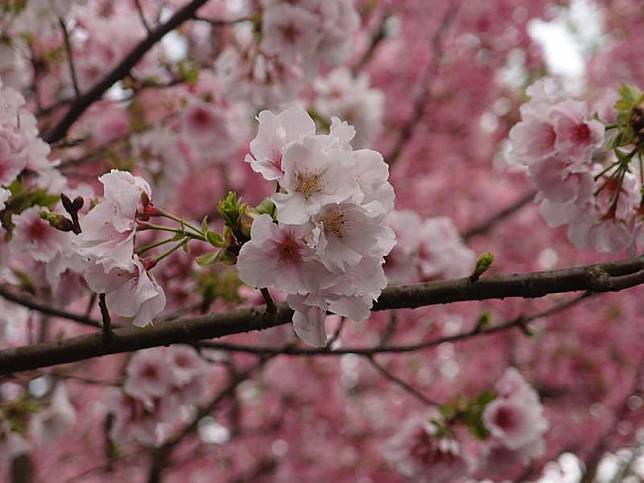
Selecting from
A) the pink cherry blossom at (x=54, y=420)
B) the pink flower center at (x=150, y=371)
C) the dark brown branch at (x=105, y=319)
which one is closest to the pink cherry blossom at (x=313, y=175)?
the dark brown branch at (x=105, y=319)

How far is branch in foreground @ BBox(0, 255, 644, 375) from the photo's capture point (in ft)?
4.84

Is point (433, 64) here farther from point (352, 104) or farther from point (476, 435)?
point (476, 435)

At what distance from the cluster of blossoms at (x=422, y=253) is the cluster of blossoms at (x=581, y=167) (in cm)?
84

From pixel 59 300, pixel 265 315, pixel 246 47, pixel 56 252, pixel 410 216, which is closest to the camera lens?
pixel 265 315

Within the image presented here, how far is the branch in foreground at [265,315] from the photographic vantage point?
58.1 inches

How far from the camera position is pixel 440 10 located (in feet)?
22.2

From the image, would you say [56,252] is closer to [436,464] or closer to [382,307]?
[382,307]

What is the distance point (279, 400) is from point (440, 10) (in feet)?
12.5

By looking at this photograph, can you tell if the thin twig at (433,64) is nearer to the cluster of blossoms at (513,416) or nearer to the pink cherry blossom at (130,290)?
the cluster of blossoms at (513,416)

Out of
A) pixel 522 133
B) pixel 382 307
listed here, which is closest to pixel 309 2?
pixel 522 133

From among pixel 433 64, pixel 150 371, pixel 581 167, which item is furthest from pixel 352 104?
pixel 581 167

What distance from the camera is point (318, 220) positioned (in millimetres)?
1250

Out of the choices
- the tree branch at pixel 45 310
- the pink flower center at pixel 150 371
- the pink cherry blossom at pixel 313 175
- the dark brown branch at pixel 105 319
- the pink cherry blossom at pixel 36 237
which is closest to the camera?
the pink cherry blossom at pixel 313 175

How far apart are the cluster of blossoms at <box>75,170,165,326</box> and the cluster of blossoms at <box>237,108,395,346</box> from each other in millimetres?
222
